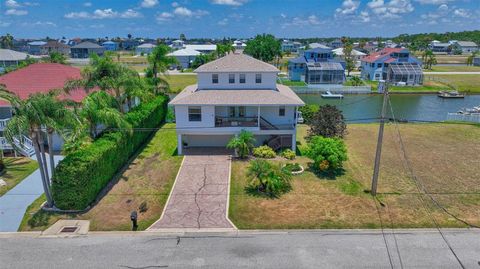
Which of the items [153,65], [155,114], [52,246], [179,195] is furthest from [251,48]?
[52,246]

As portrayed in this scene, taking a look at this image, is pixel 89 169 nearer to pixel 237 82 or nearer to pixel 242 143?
pixel 242 143

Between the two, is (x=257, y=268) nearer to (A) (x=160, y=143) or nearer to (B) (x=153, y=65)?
(A) (x=160, y=143)

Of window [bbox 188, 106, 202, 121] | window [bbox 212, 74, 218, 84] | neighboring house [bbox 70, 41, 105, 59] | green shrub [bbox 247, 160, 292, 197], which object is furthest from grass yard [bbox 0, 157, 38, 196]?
neighboring house [bbox 70, 41, 105, 59]

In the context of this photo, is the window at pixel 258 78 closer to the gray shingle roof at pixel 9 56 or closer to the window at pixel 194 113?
the window at pixel 194 113

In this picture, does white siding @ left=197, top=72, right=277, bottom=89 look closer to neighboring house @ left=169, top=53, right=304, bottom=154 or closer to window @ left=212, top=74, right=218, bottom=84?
neighboring house @ left=169, top=53, right=304, bottom=154

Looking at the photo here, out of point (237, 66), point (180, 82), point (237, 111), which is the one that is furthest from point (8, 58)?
point (237, 111)
